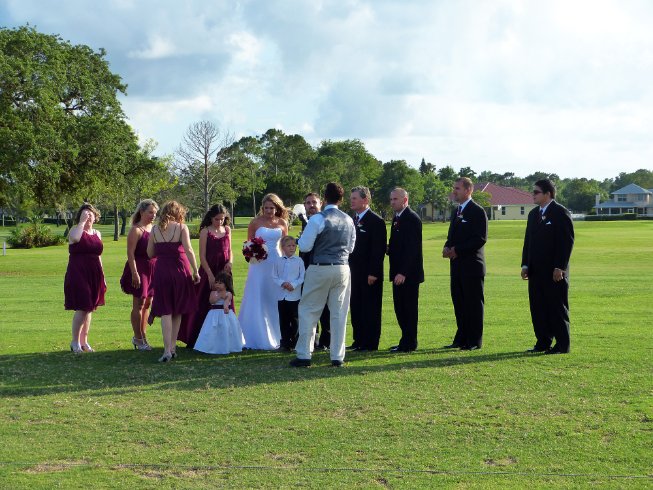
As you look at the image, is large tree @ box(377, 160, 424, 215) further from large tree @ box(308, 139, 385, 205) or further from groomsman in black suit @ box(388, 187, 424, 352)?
groomsman in black suit @ box(388, 187, 424, 352)

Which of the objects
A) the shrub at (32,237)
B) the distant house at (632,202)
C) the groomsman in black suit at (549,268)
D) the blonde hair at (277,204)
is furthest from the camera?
the distant house at (632,202)

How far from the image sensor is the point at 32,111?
109 feet

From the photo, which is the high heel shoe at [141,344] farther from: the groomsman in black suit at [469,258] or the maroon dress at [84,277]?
the groomsman in black suit at [469,258]

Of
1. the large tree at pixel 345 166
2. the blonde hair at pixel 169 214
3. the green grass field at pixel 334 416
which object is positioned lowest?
the green grass field at pixel 334 416

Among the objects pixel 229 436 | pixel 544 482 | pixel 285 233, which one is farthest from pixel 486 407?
pixel 285 233

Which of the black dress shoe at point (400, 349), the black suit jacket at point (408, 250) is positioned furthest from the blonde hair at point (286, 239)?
the black dress shoe at point (400, 349)

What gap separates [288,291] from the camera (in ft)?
36.8

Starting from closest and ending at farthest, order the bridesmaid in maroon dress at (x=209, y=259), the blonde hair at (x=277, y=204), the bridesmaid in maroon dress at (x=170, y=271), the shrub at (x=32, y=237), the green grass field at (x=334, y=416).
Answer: the green grass field at (x=334, y=416) < the bridesmaid in maroon dress at (x=170, y=271) < the bridesmaid in maroon dress at (x=209, y=259) < the blonde hair at (x=277, y=204) < the shrub at (x=32, y=237)

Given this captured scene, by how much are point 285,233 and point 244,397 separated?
13.2 feet

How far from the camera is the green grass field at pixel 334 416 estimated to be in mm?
5789

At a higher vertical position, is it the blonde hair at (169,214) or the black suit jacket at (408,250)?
the blonde hair at (169,214)

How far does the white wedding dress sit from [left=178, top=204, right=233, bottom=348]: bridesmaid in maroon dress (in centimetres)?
47

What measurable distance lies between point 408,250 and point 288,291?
1.83 m

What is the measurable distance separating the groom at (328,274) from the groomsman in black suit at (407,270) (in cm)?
134
